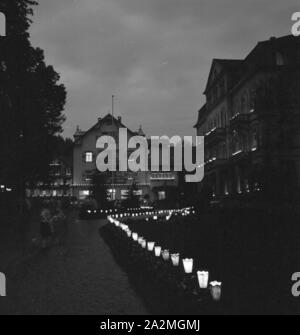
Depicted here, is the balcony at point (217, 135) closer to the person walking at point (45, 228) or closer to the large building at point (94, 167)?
the large building at point (94, 167)

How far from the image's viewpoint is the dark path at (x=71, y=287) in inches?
332

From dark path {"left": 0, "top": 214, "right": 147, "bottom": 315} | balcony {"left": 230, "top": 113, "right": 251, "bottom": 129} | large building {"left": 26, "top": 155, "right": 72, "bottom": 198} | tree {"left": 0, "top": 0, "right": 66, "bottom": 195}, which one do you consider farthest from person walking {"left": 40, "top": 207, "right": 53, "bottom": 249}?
large building {"left": 26, "top": 155, "right": 72, "bottom": 198}

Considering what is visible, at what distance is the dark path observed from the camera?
8.42 metres

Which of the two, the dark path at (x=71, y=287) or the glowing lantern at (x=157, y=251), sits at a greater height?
the glowing lantern at (x=157, y=251)

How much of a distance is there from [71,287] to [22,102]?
22.9 meters

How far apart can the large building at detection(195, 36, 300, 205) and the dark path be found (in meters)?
14.7

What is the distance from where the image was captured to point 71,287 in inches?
407

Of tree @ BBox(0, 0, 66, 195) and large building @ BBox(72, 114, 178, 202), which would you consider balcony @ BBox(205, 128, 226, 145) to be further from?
tree @ BBox(0, 0, 66, 195)

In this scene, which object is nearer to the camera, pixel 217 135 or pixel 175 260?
pixel 175 260

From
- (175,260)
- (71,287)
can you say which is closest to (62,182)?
(71,287)

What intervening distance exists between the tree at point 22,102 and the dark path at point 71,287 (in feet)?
40.6

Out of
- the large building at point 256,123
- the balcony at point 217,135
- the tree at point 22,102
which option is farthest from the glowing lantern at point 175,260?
the balcony at point 217,135

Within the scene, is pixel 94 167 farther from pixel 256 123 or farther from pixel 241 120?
pixel 256 123

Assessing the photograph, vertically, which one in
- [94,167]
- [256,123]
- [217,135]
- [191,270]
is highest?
[217,135]
